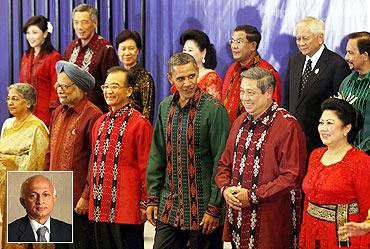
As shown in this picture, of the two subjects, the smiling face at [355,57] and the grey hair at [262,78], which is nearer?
the grey hair at [262,78]

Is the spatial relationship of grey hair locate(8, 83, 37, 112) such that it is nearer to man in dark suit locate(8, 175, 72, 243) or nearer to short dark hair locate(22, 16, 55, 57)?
short dark hair locate(22, 16, 55, 57)

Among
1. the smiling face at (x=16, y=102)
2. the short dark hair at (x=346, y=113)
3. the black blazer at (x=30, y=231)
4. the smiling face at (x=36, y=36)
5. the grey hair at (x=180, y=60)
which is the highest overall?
the smiling face at (x=36, y=36)

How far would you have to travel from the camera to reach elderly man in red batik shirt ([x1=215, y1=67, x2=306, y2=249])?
4555mm

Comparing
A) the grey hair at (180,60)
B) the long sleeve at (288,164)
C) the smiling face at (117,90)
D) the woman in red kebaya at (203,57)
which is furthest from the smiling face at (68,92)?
the long sleeve at (288,164)

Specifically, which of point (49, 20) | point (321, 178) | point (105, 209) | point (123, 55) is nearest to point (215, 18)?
point (123, 55)

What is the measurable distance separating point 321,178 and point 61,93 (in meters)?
1.92

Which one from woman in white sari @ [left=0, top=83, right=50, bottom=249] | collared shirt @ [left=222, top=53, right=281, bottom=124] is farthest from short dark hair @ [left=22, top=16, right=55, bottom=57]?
collared shirt @ [left=222, top=53, right=281, bottom=124]

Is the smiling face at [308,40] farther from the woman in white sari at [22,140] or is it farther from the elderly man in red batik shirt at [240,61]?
the woman in white sari at [22,140]

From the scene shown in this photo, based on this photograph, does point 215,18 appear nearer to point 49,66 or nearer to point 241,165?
point 49,66

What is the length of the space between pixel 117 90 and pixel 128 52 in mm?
1056

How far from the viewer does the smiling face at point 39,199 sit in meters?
4.75

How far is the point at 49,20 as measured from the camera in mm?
7680

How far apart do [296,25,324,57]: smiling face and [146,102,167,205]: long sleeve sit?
1.28 meters

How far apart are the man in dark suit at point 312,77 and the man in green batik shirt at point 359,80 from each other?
1.04 feet
